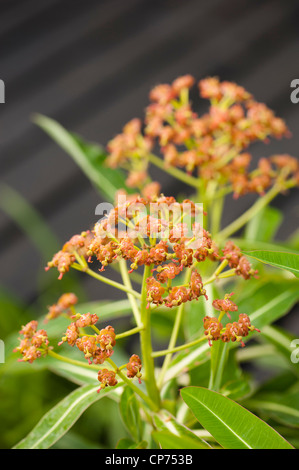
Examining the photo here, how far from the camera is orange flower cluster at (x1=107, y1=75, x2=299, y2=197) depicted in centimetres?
69

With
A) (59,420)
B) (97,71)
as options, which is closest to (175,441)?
(59,420)

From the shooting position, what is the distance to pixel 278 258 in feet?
1.43

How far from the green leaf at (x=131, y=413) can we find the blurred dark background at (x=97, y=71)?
798 mm

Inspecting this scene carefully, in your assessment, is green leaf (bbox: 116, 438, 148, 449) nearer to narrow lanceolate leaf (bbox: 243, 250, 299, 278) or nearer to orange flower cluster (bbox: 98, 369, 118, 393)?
orange flower cluster (bbox: 98, 369, 118, 393)

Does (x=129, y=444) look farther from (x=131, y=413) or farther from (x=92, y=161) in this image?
(x=92, y=161)

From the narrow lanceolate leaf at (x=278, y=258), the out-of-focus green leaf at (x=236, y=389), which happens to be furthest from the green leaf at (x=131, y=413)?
the narrow lanceolate leaf at (x=278, y=258)

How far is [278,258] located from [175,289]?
0.32 feet

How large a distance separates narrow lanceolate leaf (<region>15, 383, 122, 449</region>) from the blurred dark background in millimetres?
812

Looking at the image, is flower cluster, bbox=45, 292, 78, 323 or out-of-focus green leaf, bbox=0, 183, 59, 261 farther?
out-of-focus green leaf, bbox=0, 183, 59, 261

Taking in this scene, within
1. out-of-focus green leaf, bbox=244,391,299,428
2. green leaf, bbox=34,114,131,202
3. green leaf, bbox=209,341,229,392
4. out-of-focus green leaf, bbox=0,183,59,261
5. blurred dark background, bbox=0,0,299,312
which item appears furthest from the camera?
blurred dark background, bbox=0,0,299,312

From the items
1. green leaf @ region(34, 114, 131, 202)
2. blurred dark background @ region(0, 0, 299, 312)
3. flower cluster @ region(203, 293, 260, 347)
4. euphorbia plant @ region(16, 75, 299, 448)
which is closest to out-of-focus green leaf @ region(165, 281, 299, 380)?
euphorbia plant @ region(16, 75, 299, 448)

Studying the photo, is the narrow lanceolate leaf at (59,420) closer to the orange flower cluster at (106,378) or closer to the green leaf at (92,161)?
the orange flower cluster at (106,378)

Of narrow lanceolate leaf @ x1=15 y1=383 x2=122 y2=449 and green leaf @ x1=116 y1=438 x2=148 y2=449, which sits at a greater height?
narrow lanceolate leaf @ x1=15 y1=383 x2=122 y2=449
